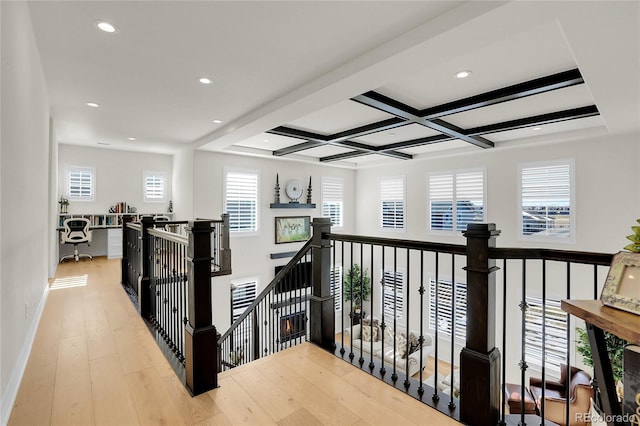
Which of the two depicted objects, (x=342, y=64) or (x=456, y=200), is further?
(x=456, y=200)

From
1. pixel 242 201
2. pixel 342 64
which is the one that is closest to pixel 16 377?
pixel 342 64

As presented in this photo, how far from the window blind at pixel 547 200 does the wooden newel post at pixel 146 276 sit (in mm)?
6886

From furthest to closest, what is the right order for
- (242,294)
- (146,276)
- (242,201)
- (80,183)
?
(242,201), (242,294), (80,183), (146,276)

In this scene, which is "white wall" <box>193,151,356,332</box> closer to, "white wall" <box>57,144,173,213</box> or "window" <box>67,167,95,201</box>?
"white wall" <box>57,144,173,213</box>

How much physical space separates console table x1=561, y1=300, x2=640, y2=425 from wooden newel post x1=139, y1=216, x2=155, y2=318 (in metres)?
3.67

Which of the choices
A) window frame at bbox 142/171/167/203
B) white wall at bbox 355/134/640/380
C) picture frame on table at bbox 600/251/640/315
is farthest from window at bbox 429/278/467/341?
window frame at bbox 142/171/167/203

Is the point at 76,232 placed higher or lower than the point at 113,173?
lower

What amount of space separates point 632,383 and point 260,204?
24.7 feet

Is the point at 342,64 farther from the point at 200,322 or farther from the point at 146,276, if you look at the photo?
the point at 146,276

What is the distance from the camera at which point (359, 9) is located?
229cm

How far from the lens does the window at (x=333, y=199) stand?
944cm

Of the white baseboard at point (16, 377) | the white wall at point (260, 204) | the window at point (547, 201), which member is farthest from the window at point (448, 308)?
the white baseboard at point (16, 377)

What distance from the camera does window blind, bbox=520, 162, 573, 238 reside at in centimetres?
577

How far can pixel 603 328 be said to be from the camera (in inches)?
38.7
